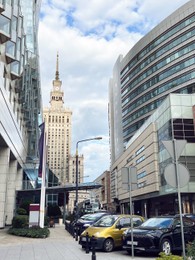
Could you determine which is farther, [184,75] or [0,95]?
[184,75]

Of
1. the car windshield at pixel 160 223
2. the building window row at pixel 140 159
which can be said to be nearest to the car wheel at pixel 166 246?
the car windshield at pixel 160 223

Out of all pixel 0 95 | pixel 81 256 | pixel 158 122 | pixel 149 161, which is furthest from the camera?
pixel 149 161

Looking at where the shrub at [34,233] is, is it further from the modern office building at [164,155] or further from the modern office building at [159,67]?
the modern office building at [159,67]

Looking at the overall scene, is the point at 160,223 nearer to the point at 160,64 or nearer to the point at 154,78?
the point at 160,64

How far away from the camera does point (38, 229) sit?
20156 millimetres

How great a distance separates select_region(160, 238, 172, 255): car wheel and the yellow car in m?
2.45

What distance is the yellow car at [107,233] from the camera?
12955 millimetres

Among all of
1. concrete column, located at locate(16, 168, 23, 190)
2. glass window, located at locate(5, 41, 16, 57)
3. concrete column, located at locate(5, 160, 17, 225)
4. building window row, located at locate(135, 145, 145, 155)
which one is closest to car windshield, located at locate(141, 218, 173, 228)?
glass window, located at locate(5, 41, 16, 57)

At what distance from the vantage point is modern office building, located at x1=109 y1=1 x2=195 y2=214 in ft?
172

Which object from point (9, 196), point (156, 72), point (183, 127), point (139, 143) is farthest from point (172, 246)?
point (156, 72)

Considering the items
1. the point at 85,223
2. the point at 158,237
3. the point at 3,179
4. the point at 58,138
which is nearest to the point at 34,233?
the point at 85,223

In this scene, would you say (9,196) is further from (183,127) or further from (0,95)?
(183,127)

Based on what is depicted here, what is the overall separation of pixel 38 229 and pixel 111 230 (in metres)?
8.36

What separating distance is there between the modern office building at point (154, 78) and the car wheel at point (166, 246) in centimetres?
3232
